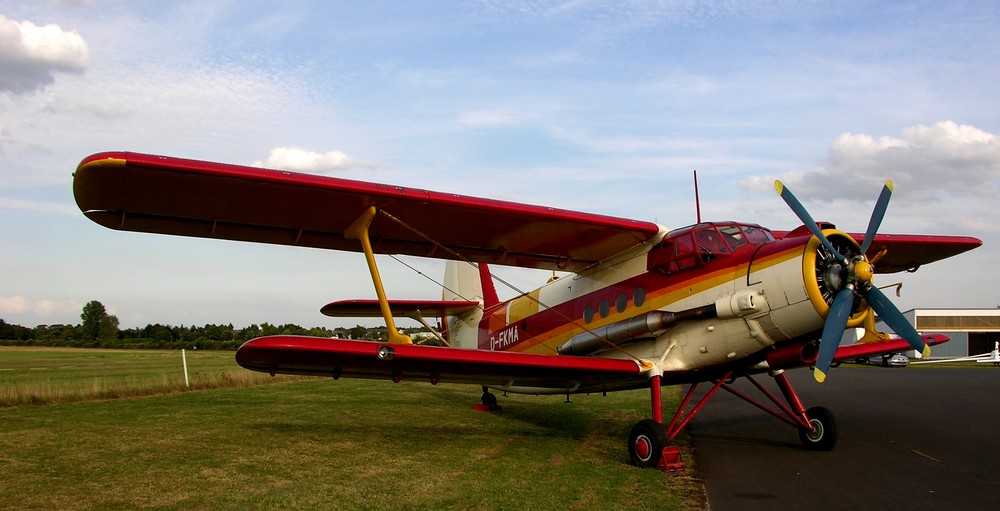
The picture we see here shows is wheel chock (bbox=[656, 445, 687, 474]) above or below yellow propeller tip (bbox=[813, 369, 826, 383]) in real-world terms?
below

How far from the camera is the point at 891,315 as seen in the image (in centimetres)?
822

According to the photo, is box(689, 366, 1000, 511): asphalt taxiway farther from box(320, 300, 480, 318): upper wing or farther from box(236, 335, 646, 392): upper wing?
box(320, 300, 480, 318): upper wing

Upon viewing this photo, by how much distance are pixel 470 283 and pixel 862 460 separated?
9481 mm

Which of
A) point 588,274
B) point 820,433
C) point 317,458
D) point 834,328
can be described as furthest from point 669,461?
point 317,458

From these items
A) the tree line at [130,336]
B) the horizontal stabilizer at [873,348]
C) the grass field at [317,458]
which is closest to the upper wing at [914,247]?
the horizontal stabilizer at [873,348]

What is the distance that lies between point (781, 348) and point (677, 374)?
138 cm

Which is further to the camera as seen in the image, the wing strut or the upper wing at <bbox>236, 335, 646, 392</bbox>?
the wing strut

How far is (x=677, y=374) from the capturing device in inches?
373

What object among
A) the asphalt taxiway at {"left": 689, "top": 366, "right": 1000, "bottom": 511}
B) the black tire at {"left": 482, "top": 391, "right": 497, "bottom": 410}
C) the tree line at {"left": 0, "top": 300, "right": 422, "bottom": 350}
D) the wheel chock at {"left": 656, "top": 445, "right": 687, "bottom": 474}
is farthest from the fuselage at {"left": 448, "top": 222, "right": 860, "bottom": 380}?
the tree line at {"left": 0, "top": 300, "right": 422, "bottom": 350}

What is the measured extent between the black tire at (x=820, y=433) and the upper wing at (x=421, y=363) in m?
2.48

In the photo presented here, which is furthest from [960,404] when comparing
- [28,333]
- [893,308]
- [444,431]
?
[28,333]

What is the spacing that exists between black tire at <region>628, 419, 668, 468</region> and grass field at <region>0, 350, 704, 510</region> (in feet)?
0.72

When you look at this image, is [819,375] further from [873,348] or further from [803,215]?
[873,348]

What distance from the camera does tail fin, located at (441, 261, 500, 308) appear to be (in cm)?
1584
